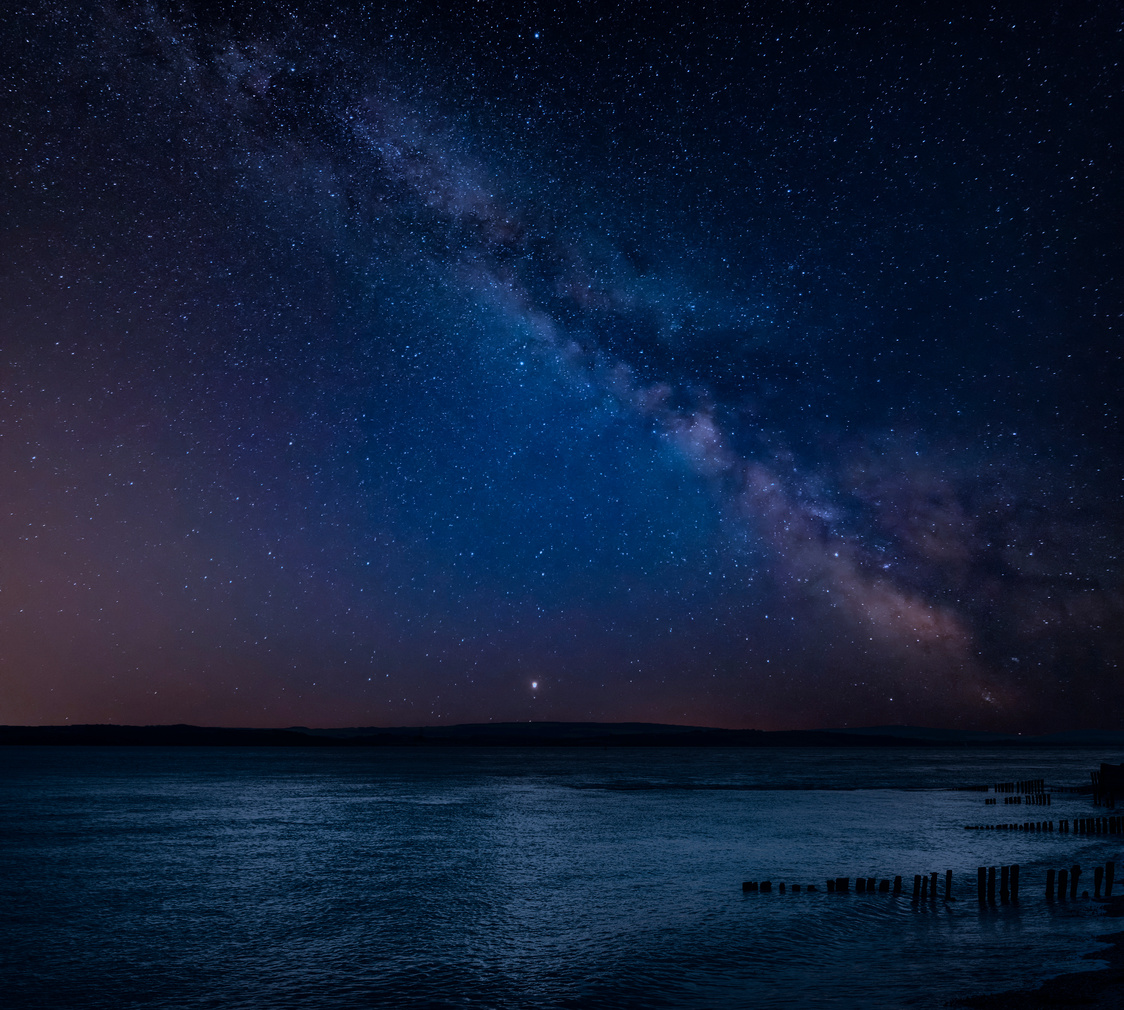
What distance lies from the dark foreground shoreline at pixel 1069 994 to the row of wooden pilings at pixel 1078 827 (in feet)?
119

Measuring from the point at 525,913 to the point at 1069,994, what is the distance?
17233mm

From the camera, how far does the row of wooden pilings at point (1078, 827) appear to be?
171ft

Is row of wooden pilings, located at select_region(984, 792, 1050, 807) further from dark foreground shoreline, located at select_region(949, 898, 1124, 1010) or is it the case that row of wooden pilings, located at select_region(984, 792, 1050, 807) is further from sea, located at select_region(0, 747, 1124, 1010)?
dark foreground shoreline, located at select_region(949, 898, 1124, 1010)

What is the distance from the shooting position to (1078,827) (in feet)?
173

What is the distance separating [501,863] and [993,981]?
26423 millimetres

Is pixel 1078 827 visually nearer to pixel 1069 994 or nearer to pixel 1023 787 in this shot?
pixel 1023 787

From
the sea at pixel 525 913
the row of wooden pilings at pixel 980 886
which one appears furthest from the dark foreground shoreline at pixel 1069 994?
the row of wooden pilings at pixel 980 886

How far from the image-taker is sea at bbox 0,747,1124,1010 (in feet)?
69.5

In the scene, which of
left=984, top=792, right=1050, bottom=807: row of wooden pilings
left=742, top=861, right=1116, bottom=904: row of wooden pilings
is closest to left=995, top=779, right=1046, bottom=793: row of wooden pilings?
left=984, top=792, right=1050, bottom=807: row of wooden pilings

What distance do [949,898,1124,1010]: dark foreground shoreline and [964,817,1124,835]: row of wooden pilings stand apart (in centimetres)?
3624

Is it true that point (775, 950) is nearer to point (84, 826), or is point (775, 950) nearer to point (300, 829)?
point (300, 829)

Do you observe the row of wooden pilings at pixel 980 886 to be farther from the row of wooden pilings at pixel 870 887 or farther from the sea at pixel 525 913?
the sea at pixel 525 913

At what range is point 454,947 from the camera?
25609mm

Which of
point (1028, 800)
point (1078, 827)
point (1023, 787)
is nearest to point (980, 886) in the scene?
point (1078, 827)
